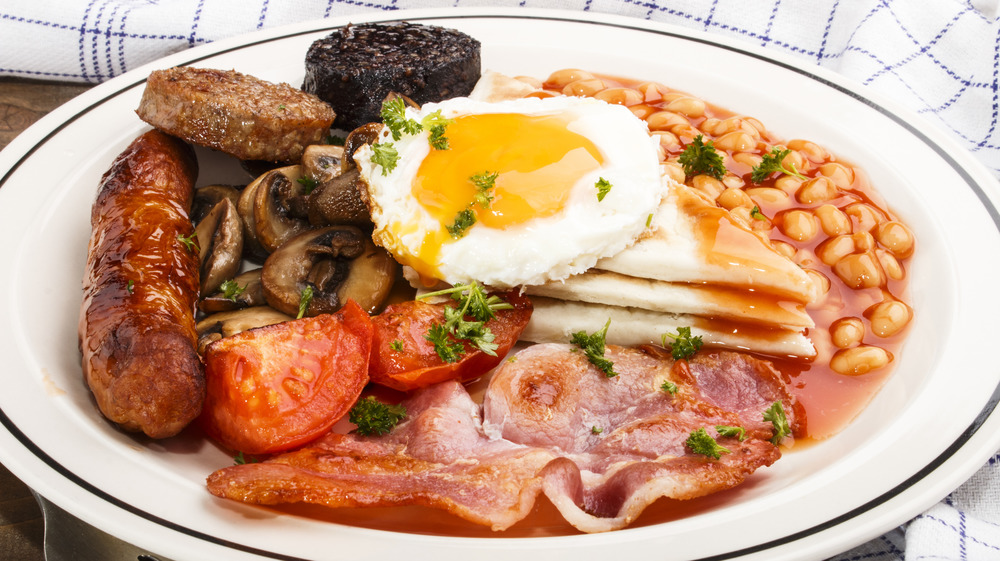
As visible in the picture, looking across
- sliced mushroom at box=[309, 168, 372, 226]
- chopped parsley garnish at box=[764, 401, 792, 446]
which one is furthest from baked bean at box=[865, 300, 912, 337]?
sliced mushroom at box=[309, 168, 372, 226]

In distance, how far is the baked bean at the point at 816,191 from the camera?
407 cm

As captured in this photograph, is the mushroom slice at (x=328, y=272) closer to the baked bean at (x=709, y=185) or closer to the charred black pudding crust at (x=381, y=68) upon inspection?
the charred black pudding crust at (x=381, y=68)

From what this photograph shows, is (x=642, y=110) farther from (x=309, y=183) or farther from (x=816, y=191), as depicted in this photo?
(x=309, y=183)

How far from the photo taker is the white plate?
8.07ft

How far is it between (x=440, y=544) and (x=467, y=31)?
407cm

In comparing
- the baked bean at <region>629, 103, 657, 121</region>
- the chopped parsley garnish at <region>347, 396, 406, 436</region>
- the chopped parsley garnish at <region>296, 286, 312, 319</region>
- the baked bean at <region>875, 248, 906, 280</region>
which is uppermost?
the baked bean at <region>629, 103, 657, 121</region>

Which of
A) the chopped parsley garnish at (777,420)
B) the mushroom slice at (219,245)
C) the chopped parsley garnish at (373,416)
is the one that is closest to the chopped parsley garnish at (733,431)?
the chopped parsley garnish at (777,420)

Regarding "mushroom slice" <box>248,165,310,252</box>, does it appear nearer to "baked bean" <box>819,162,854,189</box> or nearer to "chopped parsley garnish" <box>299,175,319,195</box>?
"chopped parsley garnish" <box>299,175,319,195</box>

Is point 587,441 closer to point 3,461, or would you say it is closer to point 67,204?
point 3,461

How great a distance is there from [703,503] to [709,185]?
1935 millimetres

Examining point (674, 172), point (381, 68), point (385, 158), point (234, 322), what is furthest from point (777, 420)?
point (381, 68)

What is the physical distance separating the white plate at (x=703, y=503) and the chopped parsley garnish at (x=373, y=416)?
1.25 ft

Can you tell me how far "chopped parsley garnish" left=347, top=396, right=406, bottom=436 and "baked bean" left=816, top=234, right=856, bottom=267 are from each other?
2238 millimetres

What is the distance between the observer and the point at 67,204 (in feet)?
13.0
